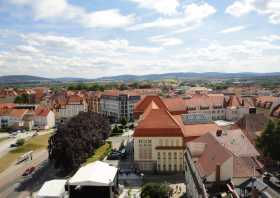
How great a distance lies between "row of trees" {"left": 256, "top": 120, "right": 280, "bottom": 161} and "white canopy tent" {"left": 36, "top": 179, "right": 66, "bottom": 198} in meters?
27.7

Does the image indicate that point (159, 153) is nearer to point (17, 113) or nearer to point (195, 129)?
point (195, 129)

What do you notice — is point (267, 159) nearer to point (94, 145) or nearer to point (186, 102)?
point (94, 145)

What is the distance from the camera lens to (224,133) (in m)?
43.8

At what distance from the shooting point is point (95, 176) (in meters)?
45.9

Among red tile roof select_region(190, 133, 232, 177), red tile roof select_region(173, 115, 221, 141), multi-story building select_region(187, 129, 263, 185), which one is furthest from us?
red tile roof select_region(173, 115, 221, 141)

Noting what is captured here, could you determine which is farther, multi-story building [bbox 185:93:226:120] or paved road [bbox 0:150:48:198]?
multi-story building [bbox 185:93:226:120]

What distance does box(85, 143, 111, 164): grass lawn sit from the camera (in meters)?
59.3

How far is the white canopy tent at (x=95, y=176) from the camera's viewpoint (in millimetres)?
44438

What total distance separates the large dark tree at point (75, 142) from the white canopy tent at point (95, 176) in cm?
748

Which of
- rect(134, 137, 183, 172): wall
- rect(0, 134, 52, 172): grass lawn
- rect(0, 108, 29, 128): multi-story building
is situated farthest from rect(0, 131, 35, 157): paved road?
rect(134, 137, 183, 172): wall

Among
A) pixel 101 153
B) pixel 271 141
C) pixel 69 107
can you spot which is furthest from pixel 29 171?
pixel 69 107

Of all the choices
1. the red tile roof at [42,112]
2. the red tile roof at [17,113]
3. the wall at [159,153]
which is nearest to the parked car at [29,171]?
the wall at [159,153]

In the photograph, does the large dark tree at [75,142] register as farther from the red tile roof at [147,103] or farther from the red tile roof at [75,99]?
the red tile roof at [75,99]

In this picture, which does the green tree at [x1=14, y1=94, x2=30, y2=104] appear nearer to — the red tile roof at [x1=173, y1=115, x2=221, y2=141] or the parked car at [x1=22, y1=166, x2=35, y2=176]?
the parked car at [x1=22, y1=166, x2=35, y2=176]
